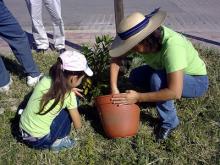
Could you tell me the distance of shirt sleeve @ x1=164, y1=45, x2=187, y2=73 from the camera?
108 inches

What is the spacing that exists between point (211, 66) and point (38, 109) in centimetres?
209

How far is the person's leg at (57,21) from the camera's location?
4516 millimetres

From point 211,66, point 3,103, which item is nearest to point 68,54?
point 3,103

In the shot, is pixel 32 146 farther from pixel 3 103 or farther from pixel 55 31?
pixel 55 31

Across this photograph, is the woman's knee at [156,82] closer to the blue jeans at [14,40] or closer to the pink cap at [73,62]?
the pink cap at [73,62]

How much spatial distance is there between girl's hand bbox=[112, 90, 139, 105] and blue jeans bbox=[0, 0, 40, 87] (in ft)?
4.34

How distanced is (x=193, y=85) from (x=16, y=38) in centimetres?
173

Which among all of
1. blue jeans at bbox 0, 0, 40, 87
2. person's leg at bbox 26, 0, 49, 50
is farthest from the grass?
person's leg at bbox 26, 0, 49, 50

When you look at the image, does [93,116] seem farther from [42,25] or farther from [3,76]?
[42,25]

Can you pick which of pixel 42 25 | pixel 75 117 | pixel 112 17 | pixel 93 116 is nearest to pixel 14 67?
pixel 42 25

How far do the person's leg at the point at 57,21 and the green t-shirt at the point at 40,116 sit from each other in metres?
1.79

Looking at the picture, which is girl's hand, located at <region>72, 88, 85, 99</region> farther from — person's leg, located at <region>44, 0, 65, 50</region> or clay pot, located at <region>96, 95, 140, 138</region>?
person's leg, located at <region>44, 0, 65, 50</region>

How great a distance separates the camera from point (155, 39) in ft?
9.19

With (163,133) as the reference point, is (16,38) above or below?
above
